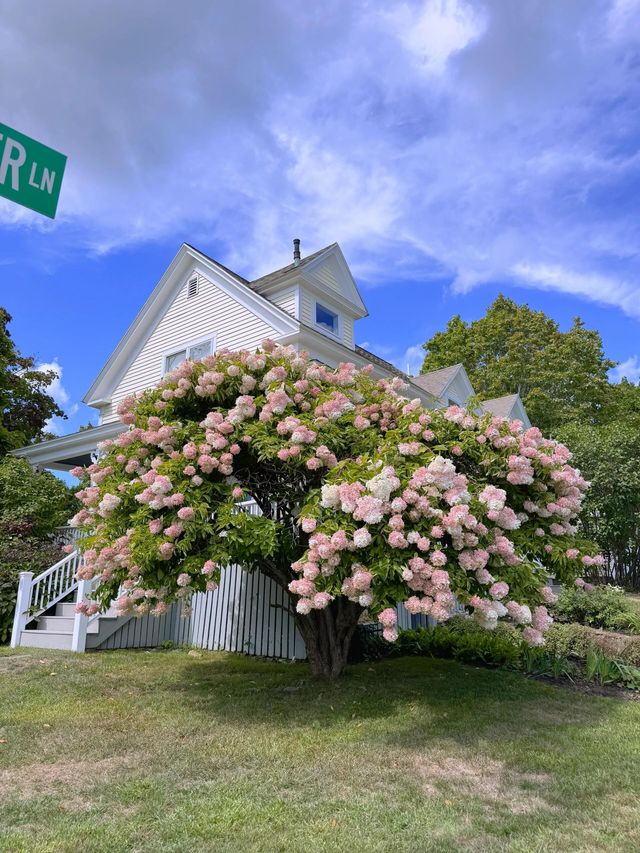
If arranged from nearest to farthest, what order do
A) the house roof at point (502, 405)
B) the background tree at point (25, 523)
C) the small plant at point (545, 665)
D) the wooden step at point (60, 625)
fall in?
the small plant at point (545, 665) → the wooden step at point (60, 625) → the background tree at point (25, 523) → the house roof at point (502, 405)

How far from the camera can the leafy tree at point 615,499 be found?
15078 mm

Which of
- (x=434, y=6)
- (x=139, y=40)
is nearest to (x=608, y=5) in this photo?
(x=434, y=6)

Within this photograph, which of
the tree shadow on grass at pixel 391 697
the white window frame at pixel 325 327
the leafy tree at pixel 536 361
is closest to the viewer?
the tree shadow on grass at pixel 391 697

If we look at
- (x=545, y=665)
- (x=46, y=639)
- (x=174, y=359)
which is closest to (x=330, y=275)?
(x=174, y=359)

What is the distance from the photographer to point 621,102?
8641 millimetres

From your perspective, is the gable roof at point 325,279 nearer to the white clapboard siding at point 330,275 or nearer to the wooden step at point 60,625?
the white clapboard siding at point 330,275

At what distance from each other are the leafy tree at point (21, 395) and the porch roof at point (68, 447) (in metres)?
1.97

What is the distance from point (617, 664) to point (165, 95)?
765cm

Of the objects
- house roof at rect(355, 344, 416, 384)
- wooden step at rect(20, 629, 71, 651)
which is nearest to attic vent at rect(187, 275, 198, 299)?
house roof at rect(355, 344, 416, 384)

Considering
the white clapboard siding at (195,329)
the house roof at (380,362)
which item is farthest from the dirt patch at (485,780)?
the house roof at (380,362)

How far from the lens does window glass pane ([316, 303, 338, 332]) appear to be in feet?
45.5

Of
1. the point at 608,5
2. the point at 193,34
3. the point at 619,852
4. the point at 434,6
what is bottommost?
the point at 619,852

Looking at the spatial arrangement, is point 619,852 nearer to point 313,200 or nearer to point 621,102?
point 313,200

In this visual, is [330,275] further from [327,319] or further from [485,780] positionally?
[485,780]
